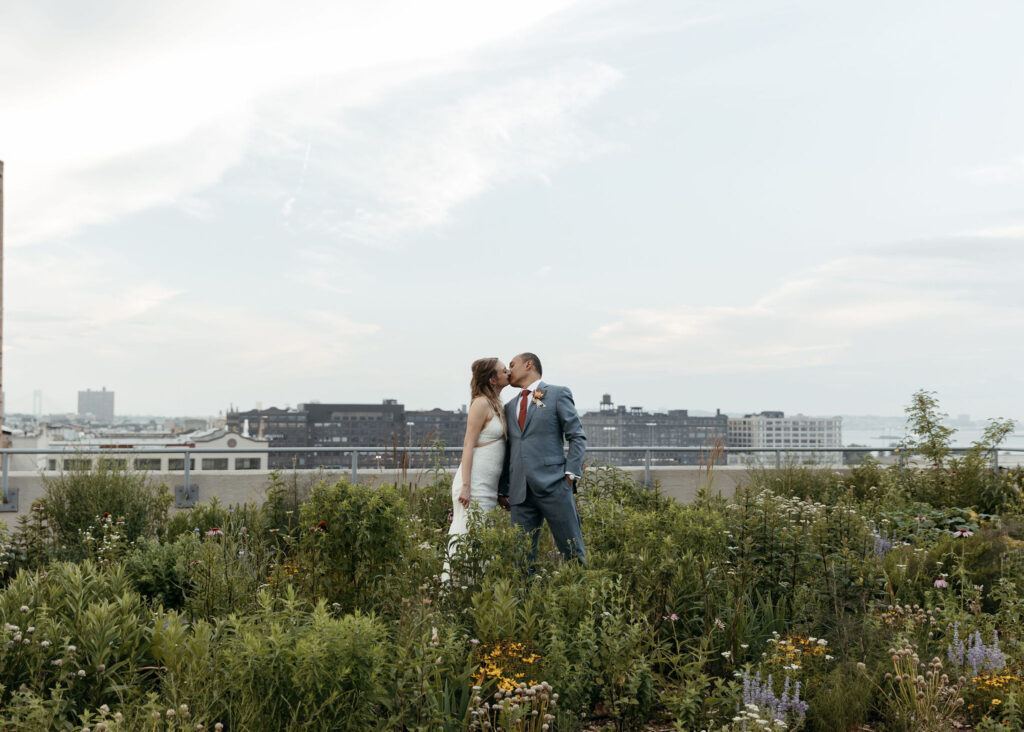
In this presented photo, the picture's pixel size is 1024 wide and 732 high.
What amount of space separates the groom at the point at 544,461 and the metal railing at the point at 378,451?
284cm

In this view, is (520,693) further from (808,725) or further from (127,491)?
(127,491)

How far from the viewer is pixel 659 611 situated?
496 cm

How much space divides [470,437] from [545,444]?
0.61 m

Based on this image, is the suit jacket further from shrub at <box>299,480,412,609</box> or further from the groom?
shrub at <box>299,480,412,609</box>

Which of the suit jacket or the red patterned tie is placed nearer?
the suit jacket

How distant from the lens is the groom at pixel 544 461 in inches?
A: 240

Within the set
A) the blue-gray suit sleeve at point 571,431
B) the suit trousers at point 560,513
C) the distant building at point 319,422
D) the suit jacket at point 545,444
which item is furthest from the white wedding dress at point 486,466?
the distant building at point 319,422

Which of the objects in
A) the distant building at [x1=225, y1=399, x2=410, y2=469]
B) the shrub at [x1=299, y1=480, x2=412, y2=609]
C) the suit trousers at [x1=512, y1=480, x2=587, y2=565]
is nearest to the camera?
the shrub at [x1=299, y1=480, x2=412, y2=609]

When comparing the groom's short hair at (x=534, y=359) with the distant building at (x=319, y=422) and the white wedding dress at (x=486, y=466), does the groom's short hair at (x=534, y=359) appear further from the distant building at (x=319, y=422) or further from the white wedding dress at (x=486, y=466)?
the distant building at (x=319, y=422)

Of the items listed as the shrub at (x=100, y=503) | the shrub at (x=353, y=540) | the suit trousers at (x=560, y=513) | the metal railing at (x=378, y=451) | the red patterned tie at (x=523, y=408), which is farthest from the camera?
the metal railing at (x=378, y=451)

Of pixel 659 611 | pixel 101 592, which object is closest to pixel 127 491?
pixel 101 592

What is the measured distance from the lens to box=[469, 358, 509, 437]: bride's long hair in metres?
6.40

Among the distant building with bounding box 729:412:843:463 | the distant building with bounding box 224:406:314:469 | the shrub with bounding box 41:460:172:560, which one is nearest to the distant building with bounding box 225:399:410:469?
the distant building with bounding box 224:406:314:469

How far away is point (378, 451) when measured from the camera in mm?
9672
